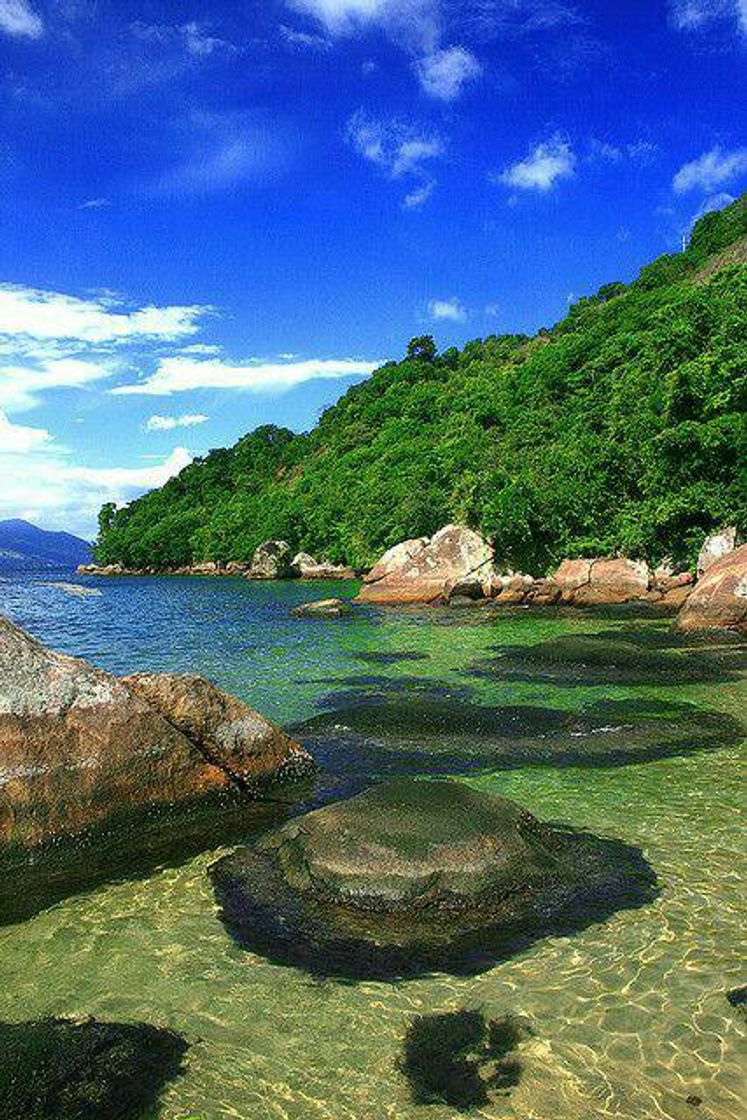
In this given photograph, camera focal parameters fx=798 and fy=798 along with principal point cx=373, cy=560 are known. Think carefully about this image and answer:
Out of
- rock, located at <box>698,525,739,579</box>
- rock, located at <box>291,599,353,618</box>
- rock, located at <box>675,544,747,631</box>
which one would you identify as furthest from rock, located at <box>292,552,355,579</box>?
rock, located at <box>675,544,747,631</box>

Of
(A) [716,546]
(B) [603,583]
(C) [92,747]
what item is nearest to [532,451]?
(B) [603,583]

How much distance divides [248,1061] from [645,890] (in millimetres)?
4018

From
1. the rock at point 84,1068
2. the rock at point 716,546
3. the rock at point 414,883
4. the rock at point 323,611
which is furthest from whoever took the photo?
the rock at point 323,611

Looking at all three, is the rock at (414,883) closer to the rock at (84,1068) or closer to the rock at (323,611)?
the rock at (84,1068)

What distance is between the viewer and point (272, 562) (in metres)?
85.2

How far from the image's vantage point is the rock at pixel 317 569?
80812 mm

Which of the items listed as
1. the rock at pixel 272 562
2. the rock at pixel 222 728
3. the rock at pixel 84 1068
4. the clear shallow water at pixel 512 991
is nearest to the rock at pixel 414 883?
the clear shallow water at pixel 512 991

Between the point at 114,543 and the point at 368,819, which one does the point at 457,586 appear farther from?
the point at 114,543

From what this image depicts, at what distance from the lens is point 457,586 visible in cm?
4272

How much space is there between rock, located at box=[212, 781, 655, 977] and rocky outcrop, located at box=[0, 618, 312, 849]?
1.57 m

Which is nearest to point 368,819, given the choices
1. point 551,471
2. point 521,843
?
point 521,843

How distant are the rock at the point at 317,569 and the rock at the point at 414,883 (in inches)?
2780

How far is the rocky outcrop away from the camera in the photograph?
846 cm

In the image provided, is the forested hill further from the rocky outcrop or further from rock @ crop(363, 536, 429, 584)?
the rocky outcrop
